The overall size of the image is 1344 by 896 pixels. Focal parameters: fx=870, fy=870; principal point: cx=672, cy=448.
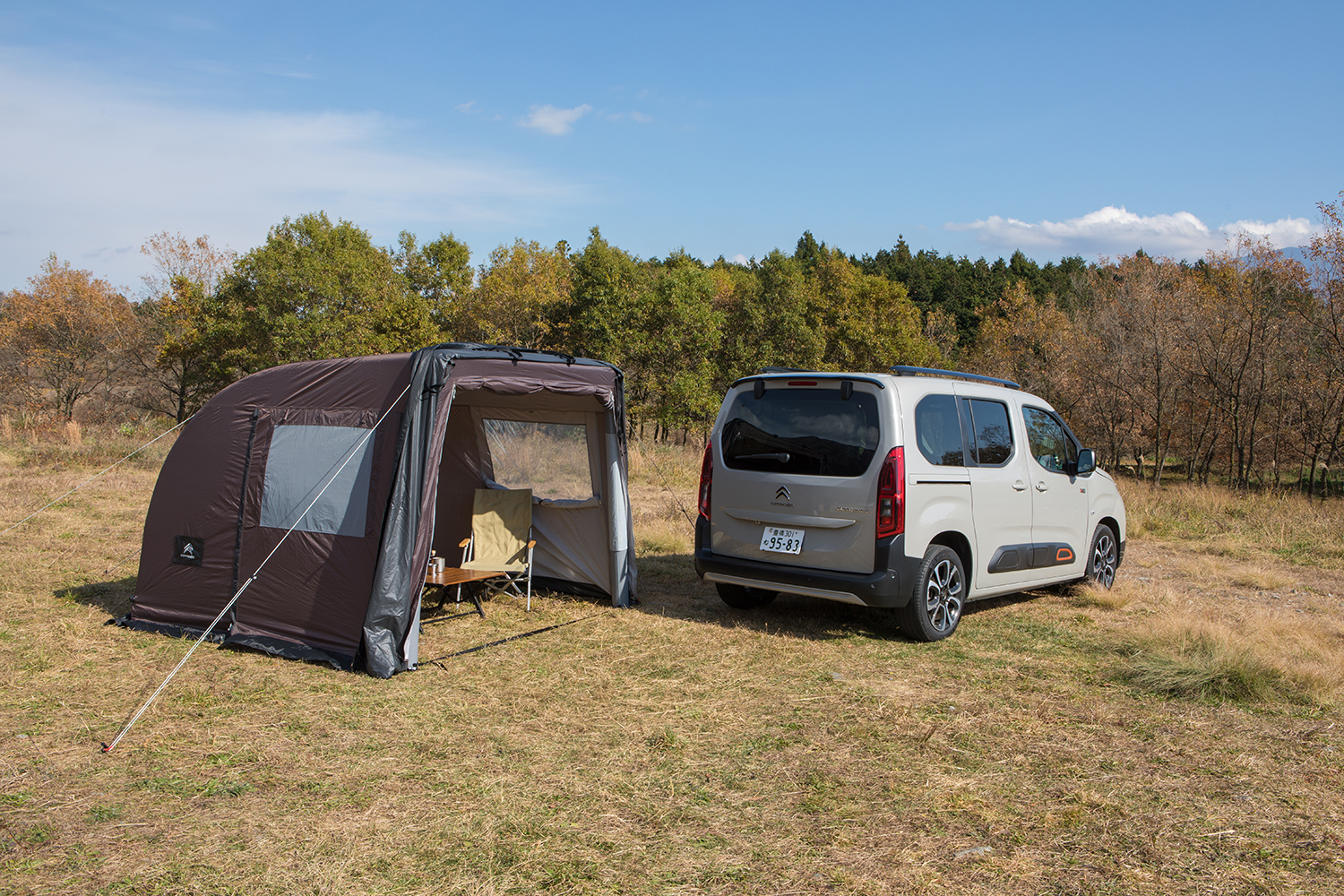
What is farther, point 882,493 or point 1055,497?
point 1055,497

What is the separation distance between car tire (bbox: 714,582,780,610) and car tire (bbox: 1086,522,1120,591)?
10.3 feet

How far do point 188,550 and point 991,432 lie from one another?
6303 mm

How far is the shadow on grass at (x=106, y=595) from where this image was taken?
728 cm

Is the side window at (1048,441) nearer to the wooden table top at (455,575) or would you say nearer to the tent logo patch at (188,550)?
the wooden table top at (455,575)

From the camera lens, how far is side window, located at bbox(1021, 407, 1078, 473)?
7.41 metres

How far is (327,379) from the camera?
21.5 feet

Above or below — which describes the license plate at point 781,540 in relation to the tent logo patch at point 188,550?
above

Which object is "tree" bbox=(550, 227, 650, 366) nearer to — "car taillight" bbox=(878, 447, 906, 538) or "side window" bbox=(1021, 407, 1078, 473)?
"side window" bbox=(1021, 407, 1078, 473)

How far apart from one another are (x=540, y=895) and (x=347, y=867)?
2.48ft

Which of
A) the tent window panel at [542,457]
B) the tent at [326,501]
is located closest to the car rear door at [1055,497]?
the tent at [326,501]

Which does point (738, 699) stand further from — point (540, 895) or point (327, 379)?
point (327, 379)

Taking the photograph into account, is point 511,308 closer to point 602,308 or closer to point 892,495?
point 602,308

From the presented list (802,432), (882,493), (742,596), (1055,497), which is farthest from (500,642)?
(1055,497)

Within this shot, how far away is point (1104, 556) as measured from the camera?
8367 millimetres
